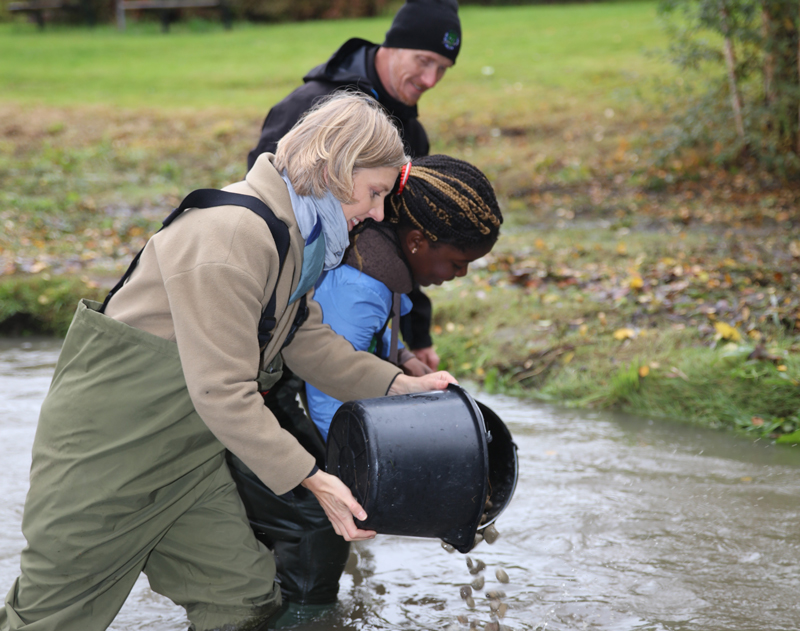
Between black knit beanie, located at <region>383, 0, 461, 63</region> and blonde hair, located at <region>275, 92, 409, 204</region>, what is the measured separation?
5.30 ft

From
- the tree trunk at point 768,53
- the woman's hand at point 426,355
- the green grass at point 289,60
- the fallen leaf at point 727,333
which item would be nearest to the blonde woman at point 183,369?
the woman's hand at point 426,355

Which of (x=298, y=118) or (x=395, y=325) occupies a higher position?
(x=298, y=118)

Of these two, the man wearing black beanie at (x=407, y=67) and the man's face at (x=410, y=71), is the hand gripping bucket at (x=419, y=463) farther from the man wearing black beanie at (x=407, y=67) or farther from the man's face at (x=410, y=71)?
the man's face at (x=410, y=71)

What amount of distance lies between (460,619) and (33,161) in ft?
31.9

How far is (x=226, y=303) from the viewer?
6.23 ft

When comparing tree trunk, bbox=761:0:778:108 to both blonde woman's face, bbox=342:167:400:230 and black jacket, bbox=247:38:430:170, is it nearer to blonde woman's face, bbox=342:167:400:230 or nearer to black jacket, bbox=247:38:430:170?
black jacket, bbox=247:38:430:170

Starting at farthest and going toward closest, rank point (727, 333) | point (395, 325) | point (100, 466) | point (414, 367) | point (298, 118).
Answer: point (727, 333)
point (298, 118)
point (414, 367)
point (395, 325)
point (100, 466)

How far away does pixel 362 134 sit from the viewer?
2088 millimetres

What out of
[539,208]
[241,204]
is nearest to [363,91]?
[241,204]

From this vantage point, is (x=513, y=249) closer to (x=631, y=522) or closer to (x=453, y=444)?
(x=631, y=522)

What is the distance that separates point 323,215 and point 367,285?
0.57 meters

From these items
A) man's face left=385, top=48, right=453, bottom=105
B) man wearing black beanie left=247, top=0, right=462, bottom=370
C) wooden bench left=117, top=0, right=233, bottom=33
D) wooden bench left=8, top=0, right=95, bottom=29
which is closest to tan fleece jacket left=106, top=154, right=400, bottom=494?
man wearing black beanie left=247, top=0, right=462, bottom=370

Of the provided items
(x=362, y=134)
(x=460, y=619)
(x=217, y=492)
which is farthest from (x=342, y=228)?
(x=460, y=619)

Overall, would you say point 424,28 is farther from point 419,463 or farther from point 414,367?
point 419,463
